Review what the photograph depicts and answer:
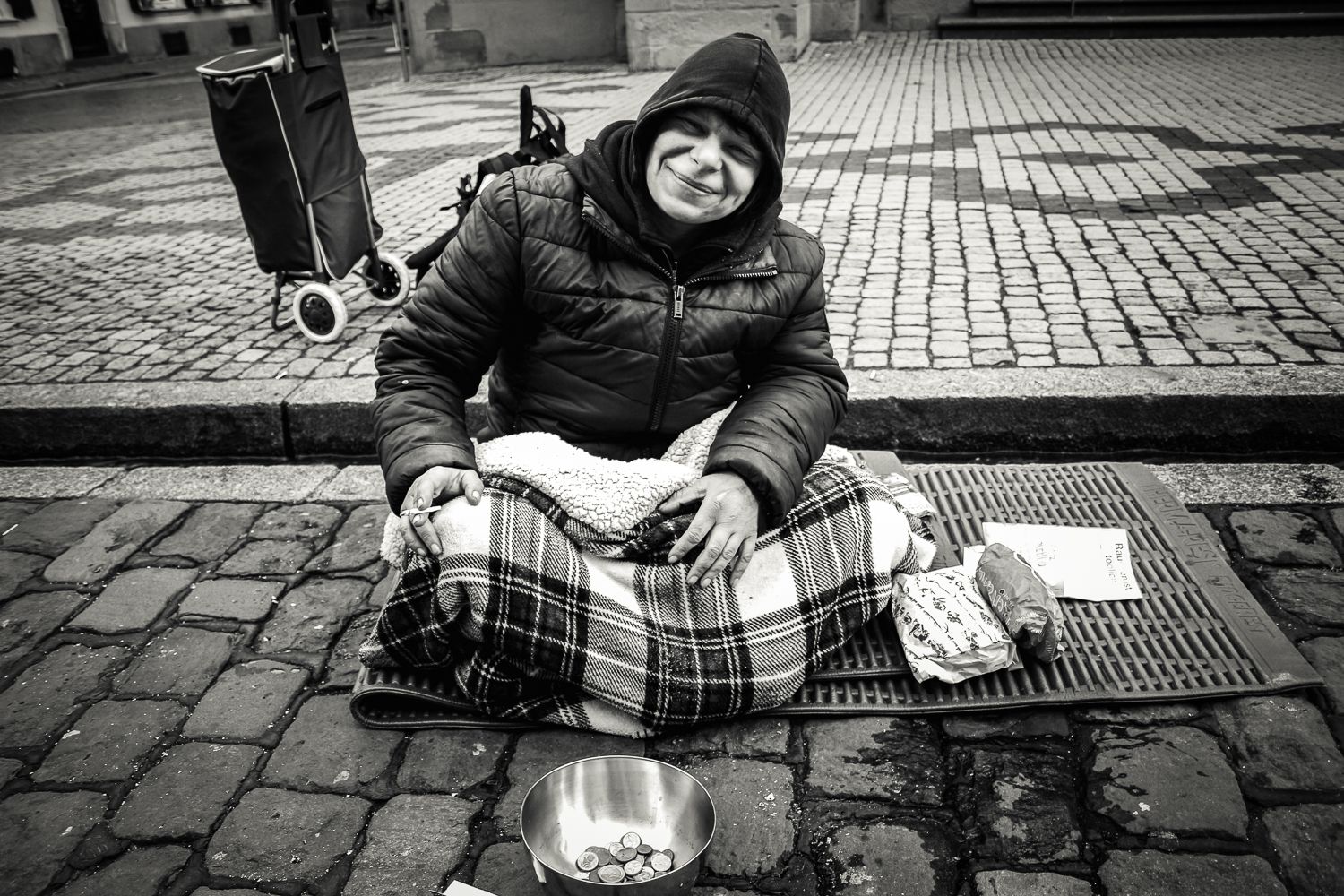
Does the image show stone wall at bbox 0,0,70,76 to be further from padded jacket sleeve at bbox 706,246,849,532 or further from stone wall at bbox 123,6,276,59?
padded jacket sleeve at bbox 706,246,849,532

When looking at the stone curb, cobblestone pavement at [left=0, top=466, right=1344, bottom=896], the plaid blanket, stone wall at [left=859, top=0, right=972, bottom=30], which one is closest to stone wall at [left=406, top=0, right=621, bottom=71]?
stone wall at [left=859, top=0, right=972, bottom=30]

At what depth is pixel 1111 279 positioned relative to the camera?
185 inches

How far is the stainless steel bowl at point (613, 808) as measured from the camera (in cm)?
193

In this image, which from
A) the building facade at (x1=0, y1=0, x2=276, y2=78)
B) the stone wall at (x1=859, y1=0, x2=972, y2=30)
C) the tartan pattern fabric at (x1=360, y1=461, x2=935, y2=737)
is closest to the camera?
the tartan pattern fabric at (x1=360, y1=461, x2=935, y2=737)

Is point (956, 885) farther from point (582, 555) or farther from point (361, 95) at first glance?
point (361, 95)

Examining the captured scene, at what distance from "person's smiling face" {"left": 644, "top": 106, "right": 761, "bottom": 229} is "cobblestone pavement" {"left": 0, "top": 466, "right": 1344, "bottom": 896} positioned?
1166 millimetres

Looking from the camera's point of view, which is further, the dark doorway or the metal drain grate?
the dark doorway

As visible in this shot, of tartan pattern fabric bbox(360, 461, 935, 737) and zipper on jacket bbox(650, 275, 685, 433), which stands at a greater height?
zipper on jacket bbox(650, 275, 685, 433)

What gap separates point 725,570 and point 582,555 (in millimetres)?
325

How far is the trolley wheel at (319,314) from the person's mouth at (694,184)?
265cm

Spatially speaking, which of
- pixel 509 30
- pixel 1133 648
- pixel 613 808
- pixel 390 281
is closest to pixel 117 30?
pixel 509 30

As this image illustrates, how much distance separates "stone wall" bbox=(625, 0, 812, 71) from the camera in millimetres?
11727

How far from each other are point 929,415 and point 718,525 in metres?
1.65

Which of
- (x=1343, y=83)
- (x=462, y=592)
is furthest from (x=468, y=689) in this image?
(x=1343, y=83)
